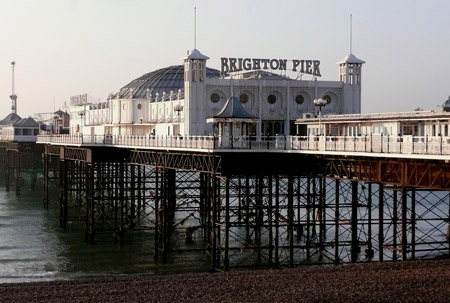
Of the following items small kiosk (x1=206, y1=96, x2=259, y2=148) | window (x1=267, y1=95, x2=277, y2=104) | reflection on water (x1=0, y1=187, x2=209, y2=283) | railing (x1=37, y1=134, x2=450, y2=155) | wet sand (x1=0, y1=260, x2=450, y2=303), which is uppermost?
window (x1=267, y1=95, x2=277, y2=104)

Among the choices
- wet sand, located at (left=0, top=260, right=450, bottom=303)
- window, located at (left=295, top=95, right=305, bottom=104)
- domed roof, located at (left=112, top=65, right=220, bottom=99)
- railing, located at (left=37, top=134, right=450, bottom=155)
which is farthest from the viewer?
domed roof, located at (left=112, top=65, right=220, bottom=99)

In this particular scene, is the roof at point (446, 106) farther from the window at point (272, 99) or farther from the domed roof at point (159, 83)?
the domed roof at point (159, 83)

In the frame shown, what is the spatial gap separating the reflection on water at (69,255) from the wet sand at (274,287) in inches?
349

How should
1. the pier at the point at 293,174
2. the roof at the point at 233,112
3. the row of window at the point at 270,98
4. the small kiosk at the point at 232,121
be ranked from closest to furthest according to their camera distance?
the pier at the point at 293,174
the small kiosk at the point at 232,121
the roof at the point at 233,112
the row of window at the point at 270,98

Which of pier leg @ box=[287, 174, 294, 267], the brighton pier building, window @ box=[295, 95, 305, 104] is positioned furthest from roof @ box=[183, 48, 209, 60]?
pier leg @ box=[287, 174, 294, 267]

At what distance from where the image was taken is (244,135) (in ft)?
157

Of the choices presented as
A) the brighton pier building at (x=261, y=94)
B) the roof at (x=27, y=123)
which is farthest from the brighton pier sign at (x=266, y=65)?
the roof at (x=27, y=123)

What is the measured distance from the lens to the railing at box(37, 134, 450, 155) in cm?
3484

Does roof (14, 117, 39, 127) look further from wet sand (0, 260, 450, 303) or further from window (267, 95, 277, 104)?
wet sand (0, 260, 450, 303)

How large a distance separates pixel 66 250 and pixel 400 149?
27.4 m

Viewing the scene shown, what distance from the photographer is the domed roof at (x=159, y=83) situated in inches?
3720

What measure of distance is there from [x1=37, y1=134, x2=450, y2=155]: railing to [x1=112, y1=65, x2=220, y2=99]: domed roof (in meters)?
27.5

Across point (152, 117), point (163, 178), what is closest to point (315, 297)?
point (163, 178)

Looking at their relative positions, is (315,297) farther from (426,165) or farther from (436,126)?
(436,126)
